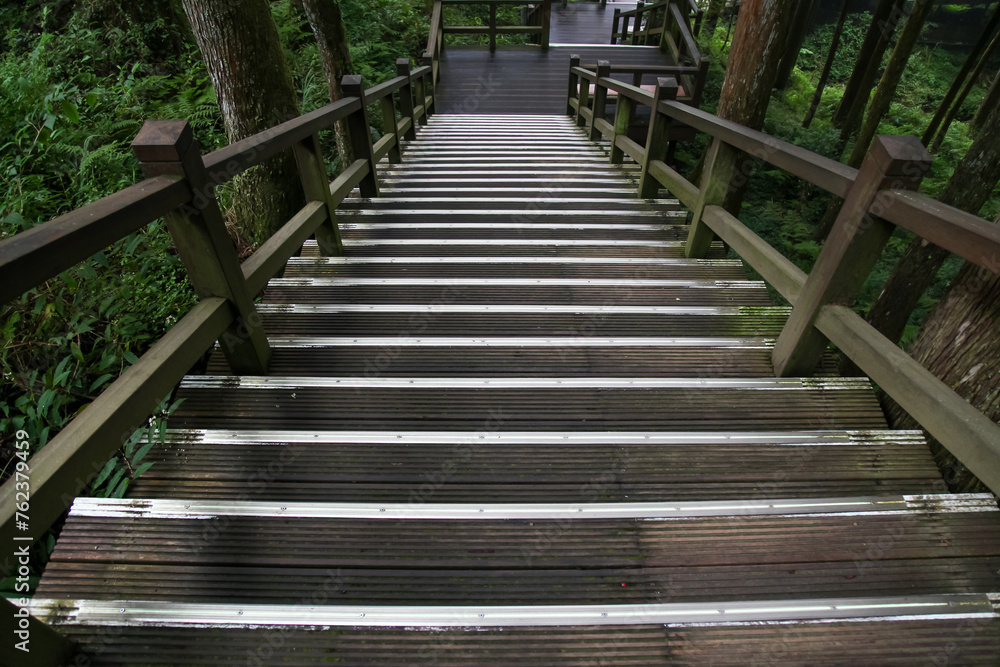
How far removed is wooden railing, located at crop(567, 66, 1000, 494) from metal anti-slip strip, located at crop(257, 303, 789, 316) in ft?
1.03

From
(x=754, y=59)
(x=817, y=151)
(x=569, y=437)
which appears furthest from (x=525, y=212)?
(x=817, y=151)

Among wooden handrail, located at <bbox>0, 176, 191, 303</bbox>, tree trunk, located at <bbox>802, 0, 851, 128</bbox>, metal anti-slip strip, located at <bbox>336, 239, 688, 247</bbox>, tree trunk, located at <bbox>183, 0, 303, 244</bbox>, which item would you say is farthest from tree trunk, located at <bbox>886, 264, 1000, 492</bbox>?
tree trunk, located at <bbox>802, 0, 851, 128</bbox>

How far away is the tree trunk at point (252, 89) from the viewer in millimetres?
3570

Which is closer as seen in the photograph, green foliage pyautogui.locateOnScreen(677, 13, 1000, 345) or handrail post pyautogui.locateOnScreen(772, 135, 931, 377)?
handrail post pyautogui.locateOnScreen(772, 135, 931, 377)

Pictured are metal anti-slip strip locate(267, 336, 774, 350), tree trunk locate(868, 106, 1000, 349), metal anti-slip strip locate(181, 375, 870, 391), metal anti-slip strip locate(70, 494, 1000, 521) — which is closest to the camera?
metal anti-slip strip locate(70, 494, 1000, 521)

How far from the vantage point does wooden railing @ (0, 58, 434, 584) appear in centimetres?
109

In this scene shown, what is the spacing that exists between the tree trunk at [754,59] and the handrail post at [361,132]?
3.55 metres

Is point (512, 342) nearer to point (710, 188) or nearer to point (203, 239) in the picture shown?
point (203, 239)

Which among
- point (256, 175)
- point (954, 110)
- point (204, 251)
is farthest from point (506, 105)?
point (204, 251)

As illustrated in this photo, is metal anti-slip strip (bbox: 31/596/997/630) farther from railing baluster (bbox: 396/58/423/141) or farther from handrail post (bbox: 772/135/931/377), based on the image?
railing baluster (bbox: 396/58/423/141)

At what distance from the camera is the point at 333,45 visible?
6246 mm

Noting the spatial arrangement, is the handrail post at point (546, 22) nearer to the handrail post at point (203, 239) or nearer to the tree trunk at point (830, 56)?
the tree trunk at point (830, 56)

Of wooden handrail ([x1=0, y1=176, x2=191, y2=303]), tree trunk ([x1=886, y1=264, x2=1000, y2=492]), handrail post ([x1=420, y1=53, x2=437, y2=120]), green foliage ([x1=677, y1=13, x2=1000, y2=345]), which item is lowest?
green foliage ([x1=677, y1=13, x2=1000, y2=345])

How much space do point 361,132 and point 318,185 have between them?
1142 millimetres
